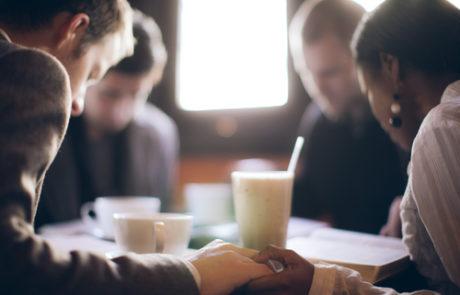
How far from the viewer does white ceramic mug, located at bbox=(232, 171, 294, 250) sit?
0.76 metres

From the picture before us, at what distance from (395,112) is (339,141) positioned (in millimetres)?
1005

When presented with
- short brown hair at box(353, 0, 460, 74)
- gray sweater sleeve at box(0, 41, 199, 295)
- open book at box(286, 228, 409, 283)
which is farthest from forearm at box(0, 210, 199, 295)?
short brown hair at box(353, 0, 460, 74)

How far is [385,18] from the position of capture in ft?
2.88

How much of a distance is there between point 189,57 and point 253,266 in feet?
7.06

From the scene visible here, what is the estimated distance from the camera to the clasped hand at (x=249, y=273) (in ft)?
1.65

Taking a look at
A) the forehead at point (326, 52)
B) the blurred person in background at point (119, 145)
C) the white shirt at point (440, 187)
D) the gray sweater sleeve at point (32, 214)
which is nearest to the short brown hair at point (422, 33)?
the white shirt at point (440, 187)

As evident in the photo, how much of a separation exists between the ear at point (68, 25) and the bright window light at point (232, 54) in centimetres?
155

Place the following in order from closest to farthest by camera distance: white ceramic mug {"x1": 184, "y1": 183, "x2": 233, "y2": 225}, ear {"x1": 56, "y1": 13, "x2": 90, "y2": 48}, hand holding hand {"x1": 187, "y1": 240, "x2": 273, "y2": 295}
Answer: hand holding hand {"x1": 187, "y1": 240, "x2": 273, "y2": 295}
ear {"x1": 56, "y1": 13, "x2": 90, "y2": 48}
white ceramic mug {"x1": 184, "y1": 183, "x2": 233, "y2": 225}

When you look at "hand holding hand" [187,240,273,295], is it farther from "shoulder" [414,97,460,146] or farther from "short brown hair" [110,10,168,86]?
"short brown hair" [110,10,168,86]

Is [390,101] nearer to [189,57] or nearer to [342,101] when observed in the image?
[342,101]

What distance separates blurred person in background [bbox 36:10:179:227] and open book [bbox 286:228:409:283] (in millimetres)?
988

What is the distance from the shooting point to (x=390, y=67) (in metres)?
0.90

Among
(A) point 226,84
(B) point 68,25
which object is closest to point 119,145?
(A) point 226,84

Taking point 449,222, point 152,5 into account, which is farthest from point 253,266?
point 152,5
